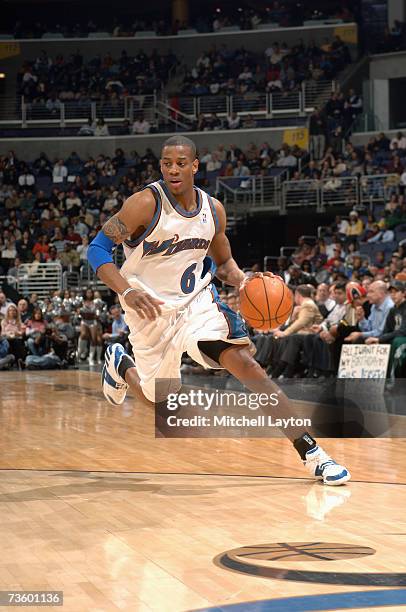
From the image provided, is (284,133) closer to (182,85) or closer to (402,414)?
(182,85)

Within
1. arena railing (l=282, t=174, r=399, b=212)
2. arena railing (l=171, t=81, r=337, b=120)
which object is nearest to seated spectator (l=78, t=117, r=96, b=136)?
arena railing (l=171, t=81, r=337, b=120)

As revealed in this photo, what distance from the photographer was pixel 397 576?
10.6ft

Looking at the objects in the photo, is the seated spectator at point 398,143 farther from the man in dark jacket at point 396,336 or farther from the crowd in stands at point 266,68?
the man in dark jacket at point 396,336

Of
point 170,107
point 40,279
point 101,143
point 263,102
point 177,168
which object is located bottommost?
point 40,279

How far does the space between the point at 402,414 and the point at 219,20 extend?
76.8 feet

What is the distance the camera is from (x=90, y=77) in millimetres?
28297

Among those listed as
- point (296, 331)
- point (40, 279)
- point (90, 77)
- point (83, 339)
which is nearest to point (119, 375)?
point (296, 331)

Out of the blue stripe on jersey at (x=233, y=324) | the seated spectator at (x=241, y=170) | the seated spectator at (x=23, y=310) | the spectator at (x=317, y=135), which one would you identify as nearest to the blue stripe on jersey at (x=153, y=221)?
the blue stripe on jersey at (x=233, y=324)

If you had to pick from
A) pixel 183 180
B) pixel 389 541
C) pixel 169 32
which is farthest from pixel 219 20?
pixel 389 541

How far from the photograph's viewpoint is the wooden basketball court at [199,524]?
10.2ft

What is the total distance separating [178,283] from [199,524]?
1.57 meters

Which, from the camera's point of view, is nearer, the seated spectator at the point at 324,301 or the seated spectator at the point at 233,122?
the seated spectator at the point at 324,301

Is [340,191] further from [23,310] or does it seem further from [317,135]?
[23,310]

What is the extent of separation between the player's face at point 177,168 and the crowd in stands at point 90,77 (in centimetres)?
2236
